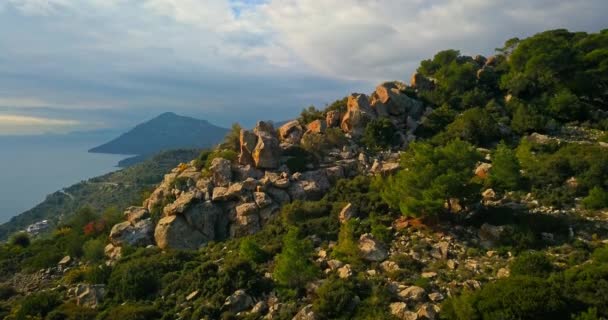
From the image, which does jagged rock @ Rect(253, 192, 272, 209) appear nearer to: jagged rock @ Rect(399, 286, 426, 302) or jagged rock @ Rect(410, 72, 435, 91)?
jagged rock @ Rect(399, 286, 426, 302)

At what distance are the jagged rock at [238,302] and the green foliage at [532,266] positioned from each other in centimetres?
1361

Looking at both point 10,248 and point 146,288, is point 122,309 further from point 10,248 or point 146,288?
point 10,248

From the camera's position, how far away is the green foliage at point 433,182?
26.9 m

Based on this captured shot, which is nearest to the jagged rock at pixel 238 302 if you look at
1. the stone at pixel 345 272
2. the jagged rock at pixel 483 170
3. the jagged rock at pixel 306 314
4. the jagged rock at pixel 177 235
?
the jagged rock at pixel 306 314

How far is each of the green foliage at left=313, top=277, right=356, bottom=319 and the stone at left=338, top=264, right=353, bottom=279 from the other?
57.0 inches

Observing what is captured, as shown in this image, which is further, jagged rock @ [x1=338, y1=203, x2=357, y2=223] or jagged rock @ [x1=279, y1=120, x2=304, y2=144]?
jagged rock @ [x1=279, y1=120, x2=304, y2=144]

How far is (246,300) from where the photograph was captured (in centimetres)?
2466

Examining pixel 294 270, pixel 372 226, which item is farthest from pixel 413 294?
pixel 372 226

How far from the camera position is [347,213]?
105 ft

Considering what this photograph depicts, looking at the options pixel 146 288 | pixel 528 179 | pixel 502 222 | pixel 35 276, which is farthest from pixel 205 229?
pixel 528 179

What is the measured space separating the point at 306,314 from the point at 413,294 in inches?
204

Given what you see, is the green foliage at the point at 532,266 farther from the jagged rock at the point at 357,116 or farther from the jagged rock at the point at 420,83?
the jagged rock at the point at 420,83

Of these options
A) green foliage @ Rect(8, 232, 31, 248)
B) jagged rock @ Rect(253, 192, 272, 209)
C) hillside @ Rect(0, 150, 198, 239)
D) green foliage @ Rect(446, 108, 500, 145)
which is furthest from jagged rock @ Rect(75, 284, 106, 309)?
hillside @ Rect(0, 150, 198, 239)

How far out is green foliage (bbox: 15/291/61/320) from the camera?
2702cm
